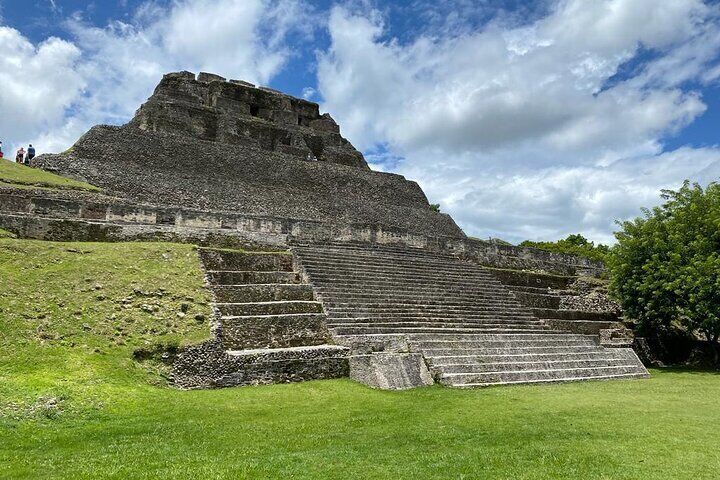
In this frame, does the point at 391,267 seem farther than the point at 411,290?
Yes

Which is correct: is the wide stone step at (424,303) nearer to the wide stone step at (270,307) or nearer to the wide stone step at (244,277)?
the wide stone step at (270,307)

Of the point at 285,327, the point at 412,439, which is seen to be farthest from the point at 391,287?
the point at 412,439

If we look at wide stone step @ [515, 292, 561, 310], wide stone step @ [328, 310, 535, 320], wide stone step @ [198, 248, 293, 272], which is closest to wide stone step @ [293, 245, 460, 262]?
wide stone step @ [198, 248, 293, 272]

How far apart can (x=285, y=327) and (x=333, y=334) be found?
992 millimetres

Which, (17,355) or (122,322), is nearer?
(17,355)

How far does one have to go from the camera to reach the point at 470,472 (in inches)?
190

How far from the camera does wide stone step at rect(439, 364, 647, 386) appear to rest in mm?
9523

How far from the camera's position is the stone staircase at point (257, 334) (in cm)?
862

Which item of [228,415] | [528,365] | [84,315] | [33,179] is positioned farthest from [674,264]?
[33,179]

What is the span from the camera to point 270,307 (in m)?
10.5

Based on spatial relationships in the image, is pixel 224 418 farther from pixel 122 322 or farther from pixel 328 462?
pixel 122 322

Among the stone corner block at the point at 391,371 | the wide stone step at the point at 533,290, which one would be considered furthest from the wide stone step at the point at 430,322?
the wide stone step at the point at 533,290

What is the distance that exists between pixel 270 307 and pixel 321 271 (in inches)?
110

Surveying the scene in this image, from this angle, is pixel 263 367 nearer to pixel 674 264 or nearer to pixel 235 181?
pixel 674 264
